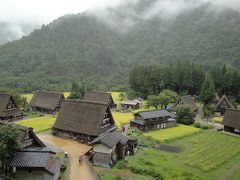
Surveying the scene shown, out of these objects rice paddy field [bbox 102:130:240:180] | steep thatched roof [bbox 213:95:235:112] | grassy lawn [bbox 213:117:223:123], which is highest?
steep thatched roof [bbox 213:95:235:112]

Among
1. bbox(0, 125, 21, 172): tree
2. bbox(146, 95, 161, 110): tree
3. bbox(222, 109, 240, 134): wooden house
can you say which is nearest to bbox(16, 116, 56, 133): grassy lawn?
bbox(0, 125, 21, 172): tree

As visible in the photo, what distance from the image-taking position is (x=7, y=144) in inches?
893

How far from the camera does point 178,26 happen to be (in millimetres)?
149750

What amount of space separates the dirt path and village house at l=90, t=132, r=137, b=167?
1.42 metres

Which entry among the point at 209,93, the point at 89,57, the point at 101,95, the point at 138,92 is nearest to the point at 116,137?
the point at 101,95

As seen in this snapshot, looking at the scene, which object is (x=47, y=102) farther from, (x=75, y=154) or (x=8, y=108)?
(x=75, y=154)

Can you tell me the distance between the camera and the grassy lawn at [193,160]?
27.6 metres

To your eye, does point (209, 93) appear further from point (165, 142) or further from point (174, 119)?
point (165, 142)

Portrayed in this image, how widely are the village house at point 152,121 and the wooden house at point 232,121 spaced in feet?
27.6

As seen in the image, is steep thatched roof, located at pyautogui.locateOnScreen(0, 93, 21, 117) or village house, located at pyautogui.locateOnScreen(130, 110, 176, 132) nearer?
village house, located at pyautogui.locateOnScreen(130, 110, 176, 132)

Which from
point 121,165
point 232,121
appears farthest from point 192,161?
point 232,121

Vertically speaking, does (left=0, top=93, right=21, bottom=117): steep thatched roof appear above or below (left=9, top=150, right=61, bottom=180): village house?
above

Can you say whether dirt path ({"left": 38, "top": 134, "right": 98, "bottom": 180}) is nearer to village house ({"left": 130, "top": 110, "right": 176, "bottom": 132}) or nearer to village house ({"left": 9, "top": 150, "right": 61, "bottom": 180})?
village house ({"left": 9, "top": 150, "right": 61, "bottom": 180})

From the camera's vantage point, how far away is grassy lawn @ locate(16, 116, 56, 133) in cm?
4256
